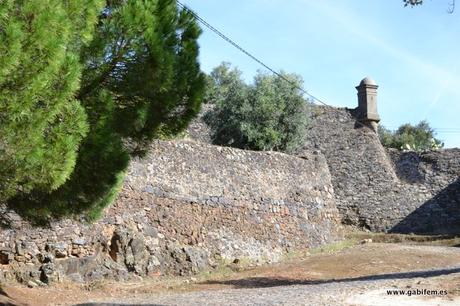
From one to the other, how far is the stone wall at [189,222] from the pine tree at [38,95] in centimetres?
550

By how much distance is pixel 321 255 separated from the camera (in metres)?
20.7

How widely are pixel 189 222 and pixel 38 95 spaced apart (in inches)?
461

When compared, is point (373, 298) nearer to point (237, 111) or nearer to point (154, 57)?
point (154, 57)

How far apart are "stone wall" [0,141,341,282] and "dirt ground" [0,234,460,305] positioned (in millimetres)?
510

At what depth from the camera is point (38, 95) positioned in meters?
7.15

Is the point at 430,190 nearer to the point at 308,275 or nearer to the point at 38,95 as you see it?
the point at 308,275

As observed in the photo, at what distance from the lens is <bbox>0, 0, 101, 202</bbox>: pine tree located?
6906 millimetres

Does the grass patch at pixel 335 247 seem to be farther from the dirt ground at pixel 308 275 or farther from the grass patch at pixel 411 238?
the grass patch at pixel 411 238

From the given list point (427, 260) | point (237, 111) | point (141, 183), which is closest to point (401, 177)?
point (237, 111)

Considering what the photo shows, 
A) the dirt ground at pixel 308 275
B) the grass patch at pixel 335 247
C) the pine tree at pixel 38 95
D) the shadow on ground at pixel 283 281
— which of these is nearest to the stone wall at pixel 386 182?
the grass patch at pixel 335 247

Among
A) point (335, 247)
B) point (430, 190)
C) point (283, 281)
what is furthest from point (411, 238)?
point (283, 281)

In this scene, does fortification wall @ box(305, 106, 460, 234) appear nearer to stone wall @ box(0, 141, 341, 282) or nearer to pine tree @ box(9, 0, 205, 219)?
stone wall @ box(0, 141, 341, 282)

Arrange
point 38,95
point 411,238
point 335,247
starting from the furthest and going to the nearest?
point 411,238 → point 335,247 → point 38,95

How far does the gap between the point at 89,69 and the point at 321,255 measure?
13532mm
